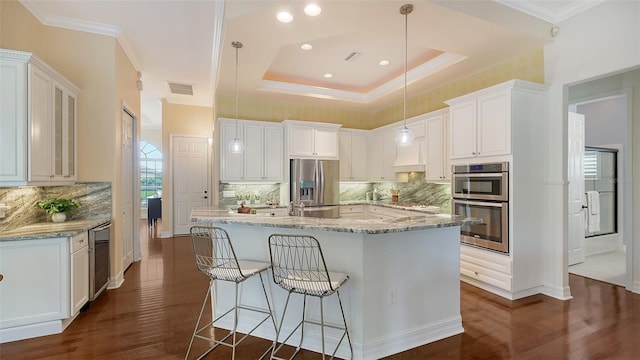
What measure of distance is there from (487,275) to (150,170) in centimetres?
1047

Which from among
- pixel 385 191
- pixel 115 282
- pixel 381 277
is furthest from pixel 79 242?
pixel 385 191

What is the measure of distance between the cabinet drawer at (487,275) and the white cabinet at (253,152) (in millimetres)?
3347

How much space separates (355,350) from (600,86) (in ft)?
15.6

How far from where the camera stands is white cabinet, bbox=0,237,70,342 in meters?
2.57

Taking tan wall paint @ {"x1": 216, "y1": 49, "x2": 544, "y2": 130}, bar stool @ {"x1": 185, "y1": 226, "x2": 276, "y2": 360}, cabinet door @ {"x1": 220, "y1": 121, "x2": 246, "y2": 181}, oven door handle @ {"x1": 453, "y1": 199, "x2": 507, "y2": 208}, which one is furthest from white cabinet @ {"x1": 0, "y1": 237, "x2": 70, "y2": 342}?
oven door handle @ {"x1": 453, "y1": 199, "x2": 507, "y2": 208}

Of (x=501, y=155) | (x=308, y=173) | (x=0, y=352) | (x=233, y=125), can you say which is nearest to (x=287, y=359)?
(x=0, y=352)

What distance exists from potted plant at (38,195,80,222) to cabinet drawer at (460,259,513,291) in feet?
15.9

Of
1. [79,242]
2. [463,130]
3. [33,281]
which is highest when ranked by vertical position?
[463,130]

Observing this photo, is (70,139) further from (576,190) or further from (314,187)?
Result: (576,190)

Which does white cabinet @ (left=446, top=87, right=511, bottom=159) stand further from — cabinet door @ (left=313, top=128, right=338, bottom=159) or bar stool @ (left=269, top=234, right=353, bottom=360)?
bar stool @ (left=269, top=234, right=353, bottom=360)

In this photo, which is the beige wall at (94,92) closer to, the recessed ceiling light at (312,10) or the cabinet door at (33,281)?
the cabinet door at (33,281)

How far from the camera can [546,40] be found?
3.50 metres

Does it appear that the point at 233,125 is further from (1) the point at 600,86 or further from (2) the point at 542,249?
(1) the point at 600,86

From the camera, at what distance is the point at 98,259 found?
3.34 m
